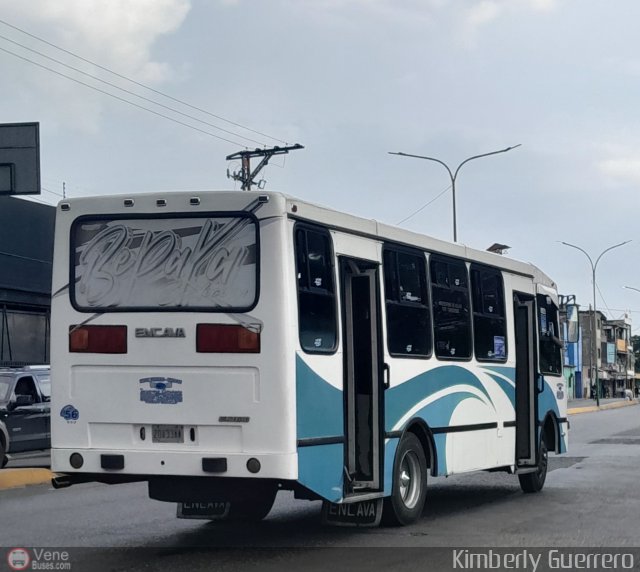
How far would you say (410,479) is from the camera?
11.5 meters

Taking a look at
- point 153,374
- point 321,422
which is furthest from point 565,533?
point 153,374

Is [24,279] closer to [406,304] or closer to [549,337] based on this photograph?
[549,337]

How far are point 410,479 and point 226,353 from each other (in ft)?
10.4

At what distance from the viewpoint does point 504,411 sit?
45.9 ft

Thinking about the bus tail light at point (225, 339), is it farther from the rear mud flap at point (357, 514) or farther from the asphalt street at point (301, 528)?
the rear mud flap at point (357, 514)

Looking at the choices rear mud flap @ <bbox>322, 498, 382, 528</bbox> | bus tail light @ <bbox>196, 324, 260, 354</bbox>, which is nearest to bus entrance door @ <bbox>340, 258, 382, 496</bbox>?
rear mud flap @ <bbox>322, 498, 382, 528</bbox>

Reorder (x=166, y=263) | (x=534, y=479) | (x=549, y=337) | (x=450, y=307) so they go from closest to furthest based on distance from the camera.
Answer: (x=166, y=263) < (x=450, y=307) < (x=534, y=479) < (x=549, y=337)

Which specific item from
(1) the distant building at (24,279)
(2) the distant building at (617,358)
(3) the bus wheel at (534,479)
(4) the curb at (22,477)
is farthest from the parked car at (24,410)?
(2) the distant building at (617,358)

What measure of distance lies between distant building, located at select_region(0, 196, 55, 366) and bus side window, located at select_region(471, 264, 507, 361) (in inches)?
792

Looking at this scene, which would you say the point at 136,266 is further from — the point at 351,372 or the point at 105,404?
the point at 351,372

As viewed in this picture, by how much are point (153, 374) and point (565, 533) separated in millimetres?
4325

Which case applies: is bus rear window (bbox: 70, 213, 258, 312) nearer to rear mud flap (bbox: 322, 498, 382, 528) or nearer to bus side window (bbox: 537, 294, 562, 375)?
rear mud flap (bbox: 322, 498, 382, 528)

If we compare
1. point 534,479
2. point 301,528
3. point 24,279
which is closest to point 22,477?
point 301,528

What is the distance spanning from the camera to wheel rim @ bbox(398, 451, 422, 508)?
11305 mm
